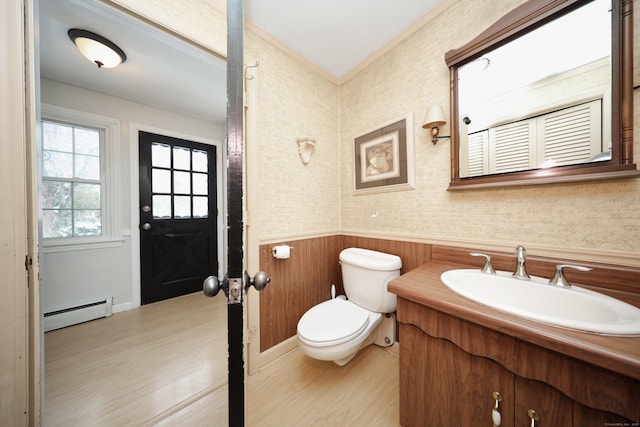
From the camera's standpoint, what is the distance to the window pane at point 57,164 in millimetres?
1865

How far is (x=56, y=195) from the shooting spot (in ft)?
6.29

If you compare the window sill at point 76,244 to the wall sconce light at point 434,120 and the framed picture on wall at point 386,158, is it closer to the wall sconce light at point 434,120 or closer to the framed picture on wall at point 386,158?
the framed picture on wall at point 386,158

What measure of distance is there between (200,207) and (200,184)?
1.01 ft

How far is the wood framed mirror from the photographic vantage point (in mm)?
795

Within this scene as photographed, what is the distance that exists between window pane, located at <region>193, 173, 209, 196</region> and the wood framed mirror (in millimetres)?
2766

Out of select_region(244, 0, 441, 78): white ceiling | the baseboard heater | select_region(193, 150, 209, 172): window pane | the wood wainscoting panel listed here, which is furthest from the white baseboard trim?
select_region(244, 0, 441, 78): white ceiling

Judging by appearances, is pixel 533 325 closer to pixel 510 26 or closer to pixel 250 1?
pixel 510 26

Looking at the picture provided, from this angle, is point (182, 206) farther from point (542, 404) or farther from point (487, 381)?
point (542, 404)

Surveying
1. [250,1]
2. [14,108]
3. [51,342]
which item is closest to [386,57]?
[250,1]

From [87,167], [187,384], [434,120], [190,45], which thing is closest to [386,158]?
[434,120]

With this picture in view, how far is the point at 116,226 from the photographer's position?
2.14m

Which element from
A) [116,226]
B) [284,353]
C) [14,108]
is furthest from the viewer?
[116,226]

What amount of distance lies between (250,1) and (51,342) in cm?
305

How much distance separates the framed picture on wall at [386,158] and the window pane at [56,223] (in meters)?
2.87
